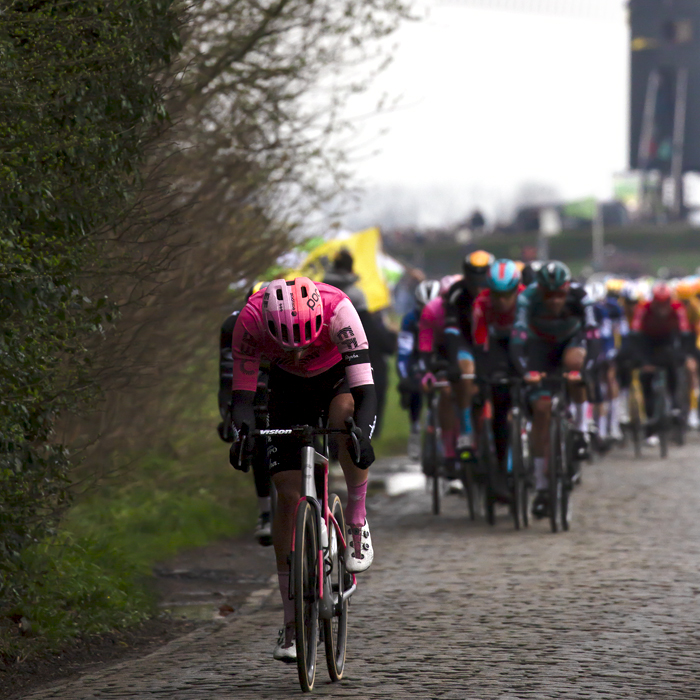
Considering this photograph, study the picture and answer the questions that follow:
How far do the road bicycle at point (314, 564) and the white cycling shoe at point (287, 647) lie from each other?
0.14 m

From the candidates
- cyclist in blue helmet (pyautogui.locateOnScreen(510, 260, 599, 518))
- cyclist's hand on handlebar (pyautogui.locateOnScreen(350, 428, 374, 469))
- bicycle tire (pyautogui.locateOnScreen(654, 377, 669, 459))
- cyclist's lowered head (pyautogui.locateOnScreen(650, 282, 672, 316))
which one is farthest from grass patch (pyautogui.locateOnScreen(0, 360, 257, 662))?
cyclist's lowered head (pyautogui.locateOnScreen(650, 282, 672, 316))

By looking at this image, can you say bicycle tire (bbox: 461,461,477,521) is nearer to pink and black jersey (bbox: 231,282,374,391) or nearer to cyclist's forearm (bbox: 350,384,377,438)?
pink and black jersey (bbox: 231,282,374,391)

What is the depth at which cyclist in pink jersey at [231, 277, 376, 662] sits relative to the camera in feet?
19.5

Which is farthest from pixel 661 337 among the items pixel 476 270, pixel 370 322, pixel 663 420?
pixel 476 270

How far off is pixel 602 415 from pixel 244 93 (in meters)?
8.61

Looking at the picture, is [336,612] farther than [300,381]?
No

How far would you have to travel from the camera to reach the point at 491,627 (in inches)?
290

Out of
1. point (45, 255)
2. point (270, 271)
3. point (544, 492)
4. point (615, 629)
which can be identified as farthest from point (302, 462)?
point (270, 271)

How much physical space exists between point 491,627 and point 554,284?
4.50 m

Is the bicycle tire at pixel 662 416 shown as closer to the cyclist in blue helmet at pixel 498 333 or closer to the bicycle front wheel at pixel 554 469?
the cyclist in blue helmet at pixel 498 333

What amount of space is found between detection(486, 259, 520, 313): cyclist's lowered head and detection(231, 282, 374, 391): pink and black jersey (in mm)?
5192

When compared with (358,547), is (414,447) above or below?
below

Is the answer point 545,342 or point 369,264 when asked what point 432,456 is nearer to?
point 545,342

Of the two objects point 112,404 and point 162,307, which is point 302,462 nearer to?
point 162,307
